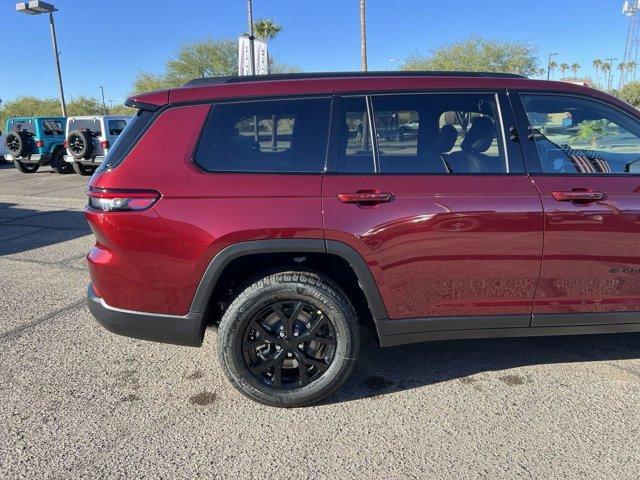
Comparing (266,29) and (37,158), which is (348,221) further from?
(266,29)

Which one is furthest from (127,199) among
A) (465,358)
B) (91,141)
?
(91,141)

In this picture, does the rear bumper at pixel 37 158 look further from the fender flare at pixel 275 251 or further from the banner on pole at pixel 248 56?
the fender flare at pixel 275 251

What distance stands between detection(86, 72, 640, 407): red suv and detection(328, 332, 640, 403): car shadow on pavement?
375mm

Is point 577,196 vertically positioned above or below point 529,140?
below

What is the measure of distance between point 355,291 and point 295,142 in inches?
38.2

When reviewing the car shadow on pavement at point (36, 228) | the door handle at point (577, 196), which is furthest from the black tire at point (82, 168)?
the door handle at point (577, 196)

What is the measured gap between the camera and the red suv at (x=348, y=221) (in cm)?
260

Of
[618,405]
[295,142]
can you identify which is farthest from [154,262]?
[618,405]

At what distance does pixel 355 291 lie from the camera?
2965 mm

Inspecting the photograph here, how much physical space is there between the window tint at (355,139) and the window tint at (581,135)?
3.17ft

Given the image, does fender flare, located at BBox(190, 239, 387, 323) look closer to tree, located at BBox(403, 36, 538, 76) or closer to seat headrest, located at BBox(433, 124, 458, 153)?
seat headrest, located at BBox(433, 124, 458, 153)

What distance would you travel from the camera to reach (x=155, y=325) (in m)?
2.74

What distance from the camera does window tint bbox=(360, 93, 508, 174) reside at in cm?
276

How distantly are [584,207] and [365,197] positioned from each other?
4.07 ft
